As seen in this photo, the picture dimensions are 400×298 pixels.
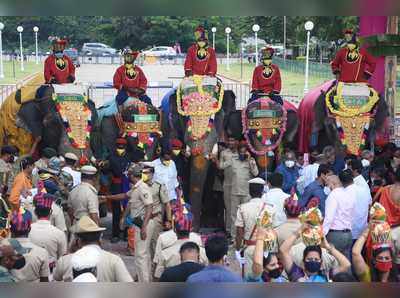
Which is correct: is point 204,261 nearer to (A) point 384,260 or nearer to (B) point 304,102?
(A) point 384,260

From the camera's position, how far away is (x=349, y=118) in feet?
29.5

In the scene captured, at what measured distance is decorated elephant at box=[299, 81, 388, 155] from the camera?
29.4 ft

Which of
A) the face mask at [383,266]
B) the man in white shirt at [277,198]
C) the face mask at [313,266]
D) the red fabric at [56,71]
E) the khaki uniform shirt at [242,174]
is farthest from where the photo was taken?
the red fabric at [56,71]

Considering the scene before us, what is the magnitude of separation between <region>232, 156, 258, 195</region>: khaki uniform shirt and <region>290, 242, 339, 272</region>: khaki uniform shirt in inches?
145

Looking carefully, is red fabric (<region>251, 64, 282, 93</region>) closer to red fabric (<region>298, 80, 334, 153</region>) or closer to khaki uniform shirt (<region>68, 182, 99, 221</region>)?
red fabric (<region>298, 80, 334, 153</region>)

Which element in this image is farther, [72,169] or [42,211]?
[72,169]

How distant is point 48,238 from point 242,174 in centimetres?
347

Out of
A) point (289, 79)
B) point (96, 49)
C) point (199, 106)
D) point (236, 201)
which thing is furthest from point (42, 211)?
point (96, 49)

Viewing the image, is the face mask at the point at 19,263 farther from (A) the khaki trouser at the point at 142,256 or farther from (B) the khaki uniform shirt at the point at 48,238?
(A) the khaki trouser at the point at 142,256

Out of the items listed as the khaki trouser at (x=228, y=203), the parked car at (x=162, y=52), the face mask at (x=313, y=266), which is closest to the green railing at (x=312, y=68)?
the parked car at (x=162, y=52)

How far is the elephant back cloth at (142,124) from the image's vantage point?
28.7 ft

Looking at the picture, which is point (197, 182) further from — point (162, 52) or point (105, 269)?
point (162, 52)

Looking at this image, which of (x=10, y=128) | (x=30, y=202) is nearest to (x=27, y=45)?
(x=10, y=128)

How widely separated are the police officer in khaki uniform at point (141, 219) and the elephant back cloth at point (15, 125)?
3.51 metres
